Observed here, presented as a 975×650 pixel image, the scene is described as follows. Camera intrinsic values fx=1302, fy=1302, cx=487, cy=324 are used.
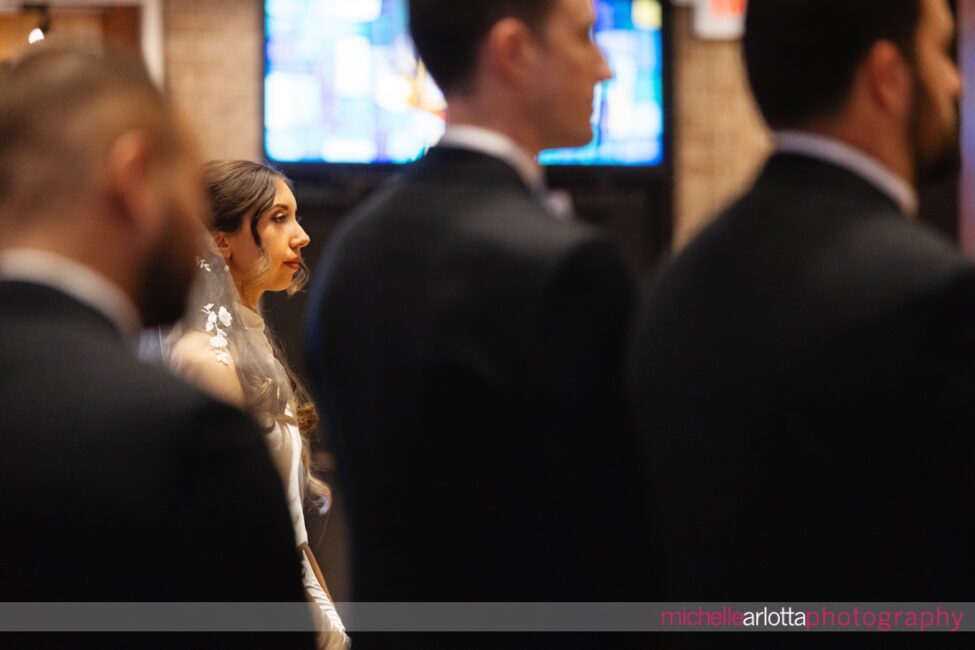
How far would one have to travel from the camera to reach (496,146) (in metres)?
1.42

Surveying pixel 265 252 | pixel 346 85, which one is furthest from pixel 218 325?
pixel 346 85

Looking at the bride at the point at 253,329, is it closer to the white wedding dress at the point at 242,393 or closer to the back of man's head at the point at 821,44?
the white wedding dress at the point at 242,393

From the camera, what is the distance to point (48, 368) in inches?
42.1

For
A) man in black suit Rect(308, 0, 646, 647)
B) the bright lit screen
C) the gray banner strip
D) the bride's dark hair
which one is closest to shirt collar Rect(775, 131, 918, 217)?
man in black suit Rect(308, 0, 646, 647)

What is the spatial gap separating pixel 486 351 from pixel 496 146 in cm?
25

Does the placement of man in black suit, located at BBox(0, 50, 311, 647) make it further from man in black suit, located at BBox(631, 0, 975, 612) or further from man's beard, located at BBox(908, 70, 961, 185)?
man's beard, located at BBox(908, 70, 961, 185)

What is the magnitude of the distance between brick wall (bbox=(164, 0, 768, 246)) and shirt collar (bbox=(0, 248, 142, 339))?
4362mm

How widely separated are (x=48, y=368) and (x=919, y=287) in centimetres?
79

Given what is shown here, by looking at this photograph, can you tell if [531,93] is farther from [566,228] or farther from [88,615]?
[88,615]

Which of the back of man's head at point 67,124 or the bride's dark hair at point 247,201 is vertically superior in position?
the back of man's head at point 67,124

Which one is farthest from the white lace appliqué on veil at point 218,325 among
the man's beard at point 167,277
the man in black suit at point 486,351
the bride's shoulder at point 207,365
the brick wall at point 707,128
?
the brick wall at point 707,128

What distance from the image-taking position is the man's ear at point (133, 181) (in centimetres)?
109

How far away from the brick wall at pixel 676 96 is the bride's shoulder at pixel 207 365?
3.03m
